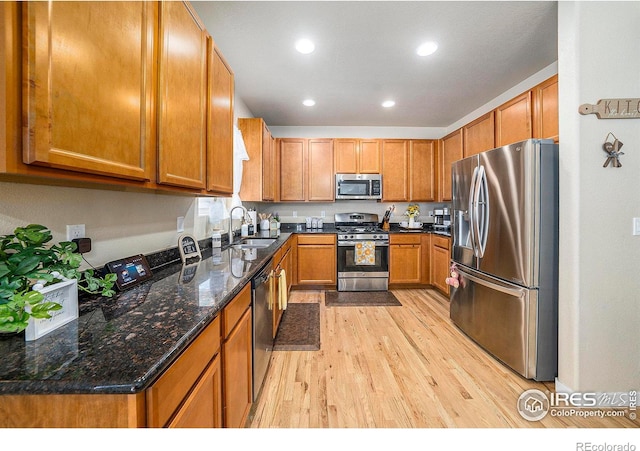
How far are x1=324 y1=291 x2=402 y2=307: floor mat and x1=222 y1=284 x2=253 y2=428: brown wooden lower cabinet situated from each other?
2046 mm

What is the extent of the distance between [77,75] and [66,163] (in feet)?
0.88

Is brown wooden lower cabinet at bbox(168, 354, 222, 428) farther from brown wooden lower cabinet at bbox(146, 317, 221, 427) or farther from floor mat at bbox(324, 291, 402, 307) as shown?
floor mat at bbox(324, 291, 402, 307)

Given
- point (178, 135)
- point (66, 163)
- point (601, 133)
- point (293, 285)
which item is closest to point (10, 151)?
point (66, 163)

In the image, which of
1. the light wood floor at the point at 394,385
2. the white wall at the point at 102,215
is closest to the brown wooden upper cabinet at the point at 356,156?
the light wood floor at the point at 394,385

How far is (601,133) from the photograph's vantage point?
1640mm

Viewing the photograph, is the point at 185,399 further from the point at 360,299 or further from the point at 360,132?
the point at 360,132

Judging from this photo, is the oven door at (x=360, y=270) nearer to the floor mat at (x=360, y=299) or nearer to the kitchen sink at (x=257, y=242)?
the floor mat at (x=360, y=299)

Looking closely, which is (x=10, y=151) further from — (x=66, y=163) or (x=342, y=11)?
(x=342, y=11)

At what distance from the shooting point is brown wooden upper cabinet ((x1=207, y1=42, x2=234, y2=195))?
1.66m

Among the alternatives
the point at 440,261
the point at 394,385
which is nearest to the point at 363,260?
the point at 440,261


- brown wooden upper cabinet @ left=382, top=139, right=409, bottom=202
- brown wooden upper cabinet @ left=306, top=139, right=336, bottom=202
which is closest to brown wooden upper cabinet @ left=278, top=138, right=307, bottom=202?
brown wooden upper cabinet @ left=306, top=139, right=336, bottom=202

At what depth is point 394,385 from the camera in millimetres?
1874

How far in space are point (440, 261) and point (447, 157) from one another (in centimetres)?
161

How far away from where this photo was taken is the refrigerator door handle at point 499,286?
1.94 metres
